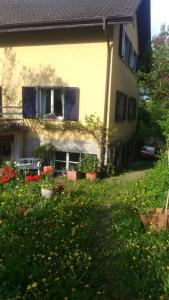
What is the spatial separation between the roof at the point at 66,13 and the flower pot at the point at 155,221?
7.01 meters

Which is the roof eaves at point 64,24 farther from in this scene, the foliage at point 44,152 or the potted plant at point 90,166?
the potted plant at point 90,166

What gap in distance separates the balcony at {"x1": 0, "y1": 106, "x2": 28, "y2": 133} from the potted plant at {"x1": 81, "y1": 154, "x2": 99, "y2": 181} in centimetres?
290

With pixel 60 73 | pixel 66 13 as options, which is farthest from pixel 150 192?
pixel 66 13

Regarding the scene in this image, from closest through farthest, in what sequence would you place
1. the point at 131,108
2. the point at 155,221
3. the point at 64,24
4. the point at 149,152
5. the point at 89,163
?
the point at 155,221 → the point at 64,24 → the point at 89,163 → the point at 131,108 → the point at 149,152

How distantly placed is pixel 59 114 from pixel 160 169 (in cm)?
488

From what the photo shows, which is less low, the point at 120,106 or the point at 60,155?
the point at 120,106

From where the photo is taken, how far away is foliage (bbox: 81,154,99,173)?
37.7 feet

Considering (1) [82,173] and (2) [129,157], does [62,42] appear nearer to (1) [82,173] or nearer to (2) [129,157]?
(1) [82,173]

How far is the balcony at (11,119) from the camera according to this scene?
11.9 m

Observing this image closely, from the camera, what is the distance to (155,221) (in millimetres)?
6129

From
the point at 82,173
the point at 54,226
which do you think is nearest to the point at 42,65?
the point at 82,173

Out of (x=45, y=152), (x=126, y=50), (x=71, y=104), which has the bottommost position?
(x=45, y=152)

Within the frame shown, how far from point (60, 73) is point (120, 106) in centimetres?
343

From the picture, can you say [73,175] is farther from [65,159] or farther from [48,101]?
[48,101]
